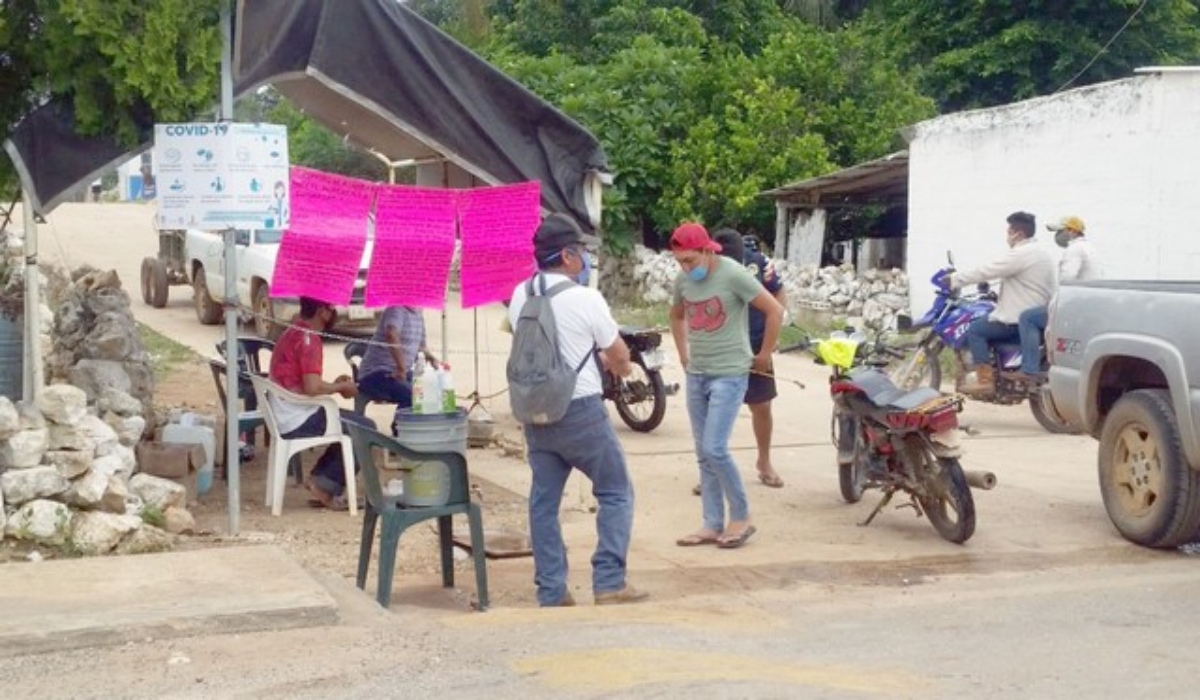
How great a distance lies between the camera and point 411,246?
1012cm

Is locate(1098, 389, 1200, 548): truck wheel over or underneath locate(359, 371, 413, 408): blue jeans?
underneath

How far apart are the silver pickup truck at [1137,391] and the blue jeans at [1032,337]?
11.0 feet

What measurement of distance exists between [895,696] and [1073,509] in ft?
15.9

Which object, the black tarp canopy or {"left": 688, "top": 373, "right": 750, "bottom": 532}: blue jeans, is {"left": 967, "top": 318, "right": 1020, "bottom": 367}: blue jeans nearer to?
the black tarp canopy

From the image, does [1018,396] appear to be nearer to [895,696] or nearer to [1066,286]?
[1066,286]

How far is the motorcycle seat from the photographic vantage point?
29.1ft

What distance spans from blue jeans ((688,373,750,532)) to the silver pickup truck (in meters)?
2.06

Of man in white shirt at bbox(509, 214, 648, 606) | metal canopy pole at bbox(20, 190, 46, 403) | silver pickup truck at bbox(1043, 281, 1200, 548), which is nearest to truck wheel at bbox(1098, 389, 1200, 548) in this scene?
silver pickup truck at bbox(1043, 281, 1200, 548)

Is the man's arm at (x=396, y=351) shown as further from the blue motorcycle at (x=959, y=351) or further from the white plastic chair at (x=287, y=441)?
the blue motorcycle at (x=959, y=351)

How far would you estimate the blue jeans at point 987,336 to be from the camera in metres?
13.4

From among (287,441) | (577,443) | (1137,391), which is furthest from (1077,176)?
(577,443)

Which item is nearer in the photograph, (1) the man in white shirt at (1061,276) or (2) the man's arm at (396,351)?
(2) the man's arm at (396,351)

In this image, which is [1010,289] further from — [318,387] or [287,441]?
[287,441]

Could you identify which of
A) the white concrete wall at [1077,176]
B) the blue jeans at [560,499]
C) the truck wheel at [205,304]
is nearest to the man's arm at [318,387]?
the blue jeans at [560,499]
